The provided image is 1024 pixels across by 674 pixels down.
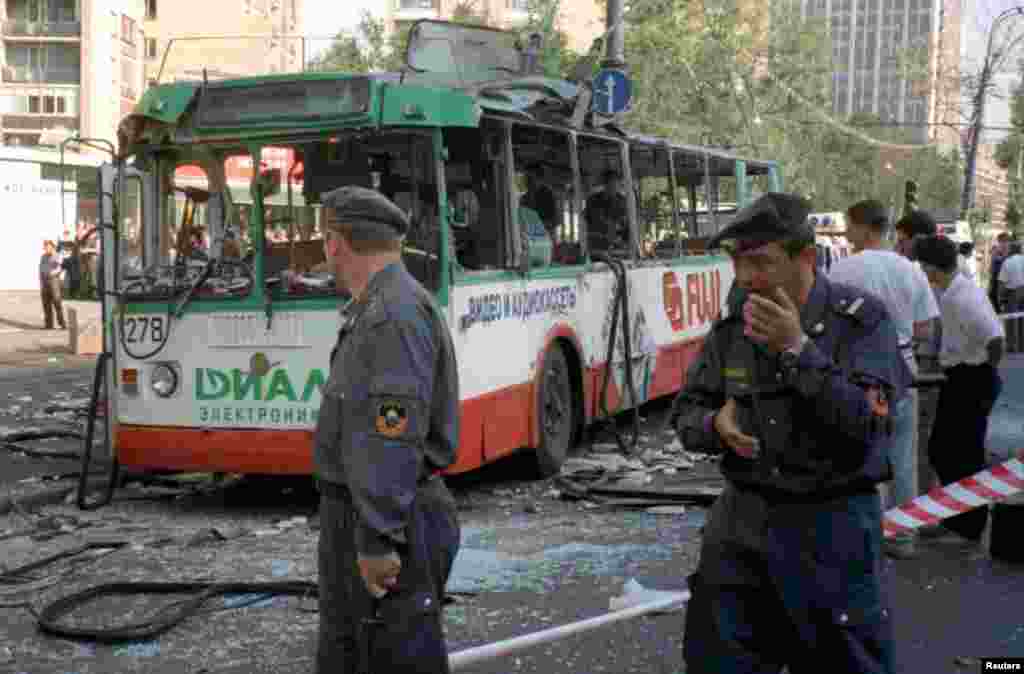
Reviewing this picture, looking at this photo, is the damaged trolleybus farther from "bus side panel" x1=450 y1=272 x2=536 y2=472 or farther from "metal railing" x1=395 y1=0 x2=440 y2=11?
"metal railing" x1=395 y1=0 x2=440 y2=11

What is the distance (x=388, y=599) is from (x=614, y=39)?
17.0 meters

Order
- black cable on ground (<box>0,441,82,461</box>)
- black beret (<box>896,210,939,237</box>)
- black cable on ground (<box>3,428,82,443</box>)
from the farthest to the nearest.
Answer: black cable on ground (<box>3,428,82,443</box>)
black cable on ground (<box>0,441,82,461</box>)
black beret (<box>896,210,939,237</box>)

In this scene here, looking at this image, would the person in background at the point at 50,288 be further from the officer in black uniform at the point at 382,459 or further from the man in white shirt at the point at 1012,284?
the officer in black uniform at the point at 382,459

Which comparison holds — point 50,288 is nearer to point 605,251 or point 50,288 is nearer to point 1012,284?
point 1012,284

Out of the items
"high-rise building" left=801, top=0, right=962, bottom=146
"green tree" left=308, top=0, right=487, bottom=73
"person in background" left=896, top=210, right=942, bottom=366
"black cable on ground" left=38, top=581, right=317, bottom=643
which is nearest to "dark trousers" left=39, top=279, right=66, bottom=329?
"person in background" left=896, top=210, right=942, bottom=366

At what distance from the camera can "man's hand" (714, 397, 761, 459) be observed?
351 cm

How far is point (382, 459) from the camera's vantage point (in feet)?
11.6

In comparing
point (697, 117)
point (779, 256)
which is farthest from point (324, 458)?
point (697, 117)

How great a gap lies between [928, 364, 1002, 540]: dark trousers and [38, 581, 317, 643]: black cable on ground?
3897 mm

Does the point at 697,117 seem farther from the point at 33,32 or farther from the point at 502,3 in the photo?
the point at 502,3

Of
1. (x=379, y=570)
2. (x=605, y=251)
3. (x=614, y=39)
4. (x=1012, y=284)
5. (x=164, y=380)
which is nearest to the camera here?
(x=379, y=570)

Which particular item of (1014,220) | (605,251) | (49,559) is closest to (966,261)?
(605,251)

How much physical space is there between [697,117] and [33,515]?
38.2 metres

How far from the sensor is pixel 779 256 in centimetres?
356
